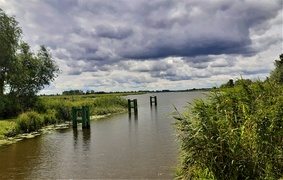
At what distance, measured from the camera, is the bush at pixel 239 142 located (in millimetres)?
5852

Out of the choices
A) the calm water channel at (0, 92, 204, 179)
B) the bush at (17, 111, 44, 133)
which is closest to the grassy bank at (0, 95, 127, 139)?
the bush at (17, 111, 44, 133)

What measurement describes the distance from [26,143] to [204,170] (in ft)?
38.7

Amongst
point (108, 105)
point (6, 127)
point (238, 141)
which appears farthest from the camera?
point (108, 105)

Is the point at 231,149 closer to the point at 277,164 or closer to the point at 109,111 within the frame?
the point at 277,164

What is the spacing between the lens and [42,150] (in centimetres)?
1325

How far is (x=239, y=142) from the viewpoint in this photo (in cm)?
592

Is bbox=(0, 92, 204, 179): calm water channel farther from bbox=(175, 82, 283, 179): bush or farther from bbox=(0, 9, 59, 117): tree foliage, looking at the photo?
bbox=(0, 9, 59, 117): tree foliage

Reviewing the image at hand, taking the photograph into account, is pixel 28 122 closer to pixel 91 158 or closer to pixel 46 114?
pixel 46 114

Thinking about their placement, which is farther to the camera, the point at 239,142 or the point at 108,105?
the point at 108,105

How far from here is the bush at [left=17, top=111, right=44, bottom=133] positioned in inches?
721

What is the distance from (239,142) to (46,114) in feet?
64.7

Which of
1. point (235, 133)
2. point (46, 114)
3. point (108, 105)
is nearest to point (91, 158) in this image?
point (235, 133)

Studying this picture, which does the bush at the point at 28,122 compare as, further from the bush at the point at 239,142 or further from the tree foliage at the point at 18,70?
the bush at the point at 239,142

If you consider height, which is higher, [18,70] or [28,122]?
[18,70]
